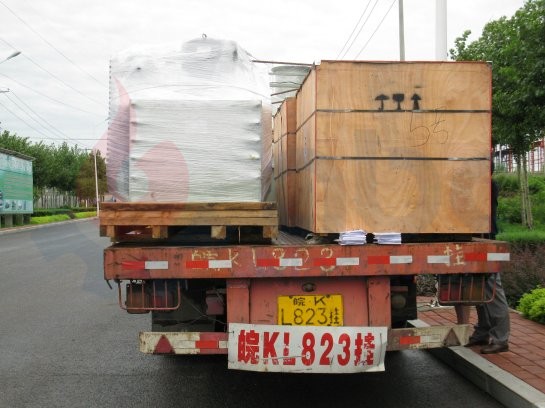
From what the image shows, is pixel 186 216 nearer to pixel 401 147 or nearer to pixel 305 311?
pixel 305 311

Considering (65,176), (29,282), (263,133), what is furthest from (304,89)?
(65,176)

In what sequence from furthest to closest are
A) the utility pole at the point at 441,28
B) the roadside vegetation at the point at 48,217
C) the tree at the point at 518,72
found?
the roadside vegetation at the point at 48,217 → the utility pole at the point at 441,28 → the tree at the point at 518,72

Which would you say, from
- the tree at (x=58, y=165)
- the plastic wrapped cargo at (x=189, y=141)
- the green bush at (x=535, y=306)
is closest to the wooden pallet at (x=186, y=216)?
the plastic wrapped cargo at (x=189, y=141)

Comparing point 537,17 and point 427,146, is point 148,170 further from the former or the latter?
point 537,17

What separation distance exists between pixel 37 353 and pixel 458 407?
4059 millimetres

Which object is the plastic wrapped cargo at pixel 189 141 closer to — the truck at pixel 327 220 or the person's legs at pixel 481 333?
the truck at pixel 327 220

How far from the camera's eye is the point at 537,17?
795 centimetres

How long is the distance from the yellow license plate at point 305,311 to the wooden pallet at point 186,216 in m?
0.46

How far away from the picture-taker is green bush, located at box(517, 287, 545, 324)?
6.09 m

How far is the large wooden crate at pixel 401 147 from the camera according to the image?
3.93m

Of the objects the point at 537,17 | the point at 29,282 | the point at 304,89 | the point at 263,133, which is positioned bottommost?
the point at 29,282

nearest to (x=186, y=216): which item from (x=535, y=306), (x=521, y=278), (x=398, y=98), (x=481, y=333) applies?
(x=398, y=98)

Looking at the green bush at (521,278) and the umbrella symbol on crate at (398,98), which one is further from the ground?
the umbrella symbol on crate at (398,98)

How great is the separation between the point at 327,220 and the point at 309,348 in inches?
33.4
